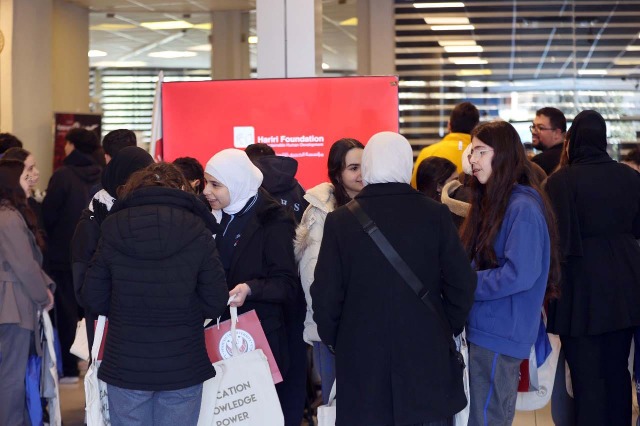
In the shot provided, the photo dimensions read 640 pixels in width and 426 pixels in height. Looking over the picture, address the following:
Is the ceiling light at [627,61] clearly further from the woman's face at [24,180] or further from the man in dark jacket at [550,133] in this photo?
the woman's face at [24,180]

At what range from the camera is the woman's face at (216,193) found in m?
3.75

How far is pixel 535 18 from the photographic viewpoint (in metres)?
8.98

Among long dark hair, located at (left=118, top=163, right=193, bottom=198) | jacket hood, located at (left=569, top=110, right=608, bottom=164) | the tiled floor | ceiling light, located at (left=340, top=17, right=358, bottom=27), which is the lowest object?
the tiled floor

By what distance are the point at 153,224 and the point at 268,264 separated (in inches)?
28.6

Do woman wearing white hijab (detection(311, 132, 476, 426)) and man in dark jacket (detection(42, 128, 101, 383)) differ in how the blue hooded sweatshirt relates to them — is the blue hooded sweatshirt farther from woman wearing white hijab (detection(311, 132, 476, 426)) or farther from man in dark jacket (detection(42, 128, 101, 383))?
man in dark jacket (detection(42, 128, 101, 383))

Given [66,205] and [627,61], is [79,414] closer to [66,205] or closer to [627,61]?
[66,205]

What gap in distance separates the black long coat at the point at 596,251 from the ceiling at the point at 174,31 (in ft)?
15.6

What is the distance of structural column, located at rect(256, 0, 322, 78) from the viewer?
18.9ft

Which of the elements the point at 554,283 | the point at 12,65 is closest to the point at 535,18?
the point at 12,65

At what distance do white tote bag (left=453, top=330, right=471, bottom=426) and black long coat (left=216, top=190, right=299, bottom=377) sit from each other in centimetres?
71

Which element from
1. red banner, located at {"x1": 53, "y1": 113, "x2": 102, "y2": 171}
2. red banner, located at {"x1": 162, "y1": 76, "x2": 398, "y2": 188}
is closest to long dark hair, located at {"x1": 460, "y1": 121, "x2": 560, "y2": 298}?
red banner, located at {"x1": 162, "y1": 76, "x2": 398, "y2": 188}

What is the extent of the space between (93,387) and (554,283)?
5.96 feet

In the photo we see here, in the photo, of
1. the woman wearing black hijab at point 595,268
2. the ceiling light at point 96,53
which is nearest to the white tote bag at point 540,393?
the woman wearing black hijab at point 595,268

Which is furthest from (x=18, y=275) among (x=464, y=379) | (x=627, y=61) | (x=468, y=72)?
(x=627, y=61)
